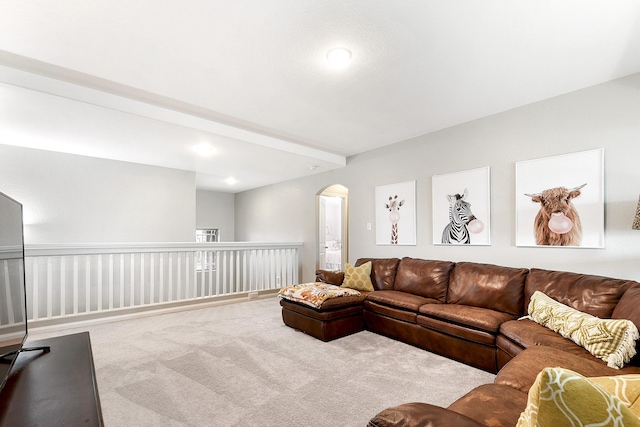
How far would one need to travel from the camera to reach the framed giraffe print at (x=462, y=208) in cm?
345

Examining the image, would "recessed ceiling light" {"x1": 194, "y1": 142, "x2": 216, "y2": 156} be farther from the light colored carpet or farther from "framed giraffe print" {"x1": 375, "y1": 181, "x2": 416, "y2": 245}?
"framed giraffe print" {"x1": 375, "y1": 181, "x2": 416, "y2": 245}

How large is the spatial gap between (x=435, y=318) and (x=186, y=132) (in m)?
3.56

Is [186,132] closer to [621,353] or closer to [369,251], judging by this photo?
[369,251]

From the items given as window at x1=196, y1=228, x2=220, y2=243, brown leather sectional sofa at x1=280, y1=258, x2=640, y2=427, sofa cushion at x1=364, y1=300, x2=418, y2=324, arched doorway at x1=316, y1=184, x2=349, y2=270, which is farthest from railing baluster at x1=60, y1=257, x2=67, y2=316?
window at x1=196, y1=228, x2=220, y2=243

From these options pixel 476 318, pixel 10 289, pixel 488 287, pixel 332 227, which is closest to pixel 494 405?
pixel 476 318

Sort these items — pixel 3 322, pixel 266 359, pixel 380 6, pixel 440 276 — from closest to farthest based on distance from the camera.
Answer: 1. pixel 3 322
2. pixel 380 6
3. pixel 266 359
4. pixel 440 276

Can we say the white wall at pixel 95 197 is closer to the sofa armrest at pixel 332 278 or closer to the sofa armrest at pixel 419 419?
the sofa armrest at pixel 332 278

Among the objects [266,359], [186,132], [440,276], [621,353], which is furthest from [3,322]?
[440,276]

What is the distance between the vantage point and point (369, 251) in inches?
191

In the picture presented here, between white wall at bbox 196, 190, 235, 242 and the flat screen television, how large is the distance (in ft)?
21.7

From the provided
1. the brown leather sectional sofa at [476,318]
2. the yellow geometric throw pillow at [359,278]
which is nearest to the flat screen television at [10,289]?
the brown leather sectional sofa at [476,318]

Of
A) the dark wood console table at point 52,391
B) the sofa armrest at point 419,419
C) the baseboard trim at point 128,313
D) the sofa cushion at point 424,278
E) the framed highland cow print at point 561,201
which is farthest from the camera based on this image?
the baseboard trim at point 128,313

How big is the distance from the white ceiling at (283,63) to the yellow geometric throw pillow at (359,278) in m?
1.93

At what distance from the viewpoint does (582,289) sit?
2.38 meters
